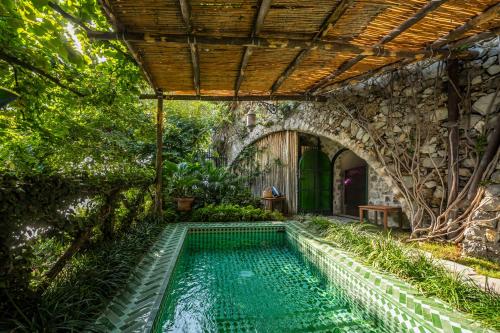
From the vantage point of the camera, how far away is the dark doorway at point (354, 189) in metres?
8.67

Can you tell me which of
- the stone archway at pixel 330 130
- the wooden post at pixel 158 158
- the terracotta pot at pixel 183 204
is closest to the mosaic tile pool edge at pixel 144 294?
the wooden post at pixel 158 158

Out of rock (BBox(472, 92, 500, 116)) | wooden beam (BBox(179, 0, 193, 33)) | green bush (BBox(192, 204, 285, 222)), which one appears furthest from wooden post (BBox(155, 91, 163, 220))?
rock (BBox(472, 92, 500, 116))

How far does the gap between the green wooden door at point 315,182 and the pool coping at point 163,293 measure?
4432mm

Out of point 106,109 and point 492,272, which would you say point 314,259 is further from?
point 106,109

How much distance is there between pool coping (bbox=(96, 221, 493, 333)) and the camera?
2.23 metres

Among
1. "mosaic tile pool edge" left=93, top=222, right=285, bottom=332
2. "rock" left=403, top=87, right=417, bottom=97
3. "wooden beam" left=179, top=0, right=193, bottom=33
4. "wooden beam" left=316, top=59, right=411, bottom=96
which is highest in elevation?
"wooden beam" left=316, top=59, right=411, bottom=96

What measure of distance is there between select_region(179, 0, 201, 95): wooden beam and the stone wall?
11.0 feet

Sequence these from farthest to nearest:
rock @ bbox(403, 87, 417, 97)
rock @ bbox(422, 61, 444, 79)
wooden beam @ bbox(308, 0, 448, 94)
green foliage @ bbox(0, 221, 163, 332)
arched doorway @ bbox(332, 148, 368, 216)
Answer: arched doorway @ bbox(332, 148, 368, 216) < rock @ bbox(403, 87, 417, 97) < rock @ bbox(422, 61, 444, 79) < wooden beam @ bbox(308, 0, 448, 94) < green foliage @ bbox(0, 221, 163, 332)

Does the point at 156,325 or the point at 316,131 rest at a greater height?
the point at 316,131

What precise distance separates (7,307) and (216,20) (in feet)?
10.4

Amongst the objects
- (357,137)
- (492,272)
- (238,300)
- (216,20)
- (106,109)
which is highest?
(216,20)

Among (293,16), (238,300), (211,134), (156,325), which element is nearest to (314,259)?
(238,300)

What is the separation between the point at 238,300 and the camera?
11.1 ft

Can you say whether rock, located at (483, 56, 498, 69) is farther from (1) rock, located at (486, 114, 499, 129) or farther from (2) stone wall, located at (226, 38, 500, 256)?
(1) rock, located at (486, 114, 499, 129)
